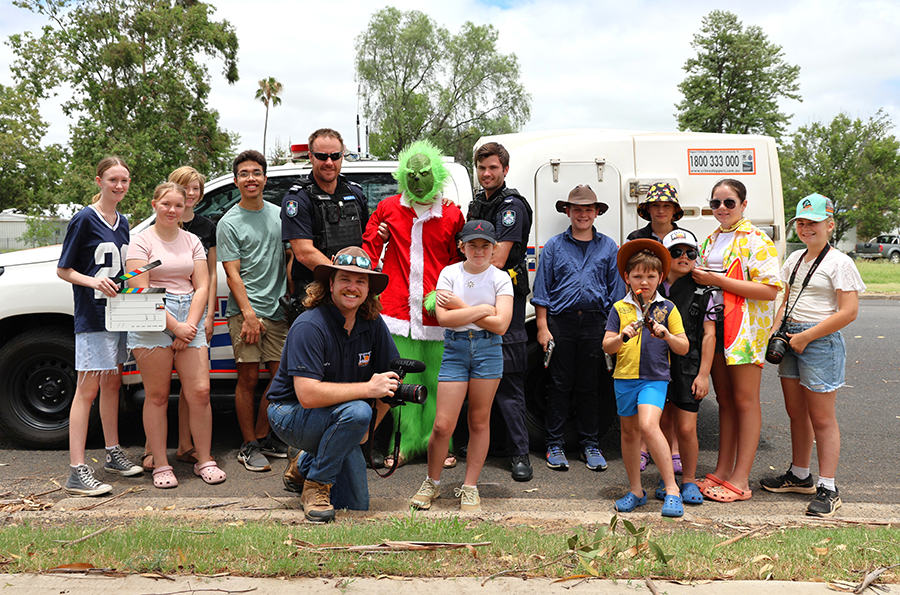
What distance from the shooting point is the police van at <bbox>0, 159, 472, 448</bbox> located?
4859mm

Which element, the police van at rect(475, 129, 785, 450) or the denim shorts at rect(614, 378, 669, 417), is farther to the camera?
the police van at rect(475, 129, 785, 450)

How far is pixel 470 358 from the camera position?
3.92 meters

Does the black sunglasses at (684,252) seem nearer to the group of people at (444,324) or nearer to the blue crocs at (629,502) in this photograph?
the group of people at (444,324)

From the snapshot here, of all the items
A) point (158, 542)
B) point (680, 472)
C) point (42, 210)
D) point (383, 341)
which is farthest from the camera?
point (42, 210)

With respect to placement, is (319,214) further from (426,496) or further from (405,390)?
(426,496)

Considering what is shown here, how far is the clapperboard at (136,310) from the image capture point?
414cm

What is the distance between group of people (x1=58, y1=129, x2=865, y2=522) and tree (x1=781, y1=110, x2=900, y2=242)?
36.6 m

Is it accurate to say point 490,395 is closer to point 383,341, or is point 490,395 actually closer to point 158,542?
point 383,341

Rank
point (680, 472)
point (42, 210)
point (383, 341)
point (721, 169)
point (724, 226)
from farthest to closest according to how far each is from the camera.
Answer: point (42, 210)
point (721, 169)
point (680, 472)
point (724, 226)
point (383, 341)

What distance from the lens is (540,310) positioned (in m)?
4.83

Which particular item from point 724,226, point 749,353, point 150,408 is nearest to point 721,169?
point 724,226

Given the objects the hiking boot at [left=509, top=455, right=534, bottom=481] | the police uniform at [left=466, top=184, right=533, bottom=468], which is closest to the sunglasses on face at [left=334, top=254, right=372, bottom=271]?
the police uniform at [left=466, top=184, right=533, bottom=468]

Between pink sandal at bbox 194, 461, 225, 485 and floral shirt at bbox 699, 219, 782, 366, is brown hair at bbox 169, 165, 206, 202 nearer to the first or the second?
pink sandal at bbox 194, 461, 225, 485

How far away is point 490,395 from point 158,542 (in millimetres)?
1942
